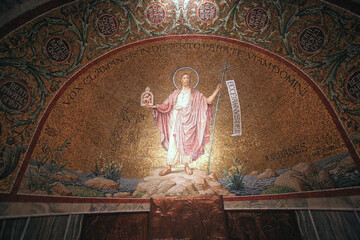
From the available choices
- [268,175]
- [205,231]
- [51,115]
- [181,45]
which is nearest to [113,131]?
[51,115]

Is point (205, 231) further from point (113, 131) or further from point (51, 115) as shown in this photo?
point (51, 115)

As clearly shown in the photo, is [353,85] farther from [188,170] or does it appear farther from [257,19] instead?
[188,170]

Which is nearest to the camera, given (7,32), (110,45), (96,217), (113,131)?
(7,32)

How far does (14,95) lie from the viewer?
4.73 m

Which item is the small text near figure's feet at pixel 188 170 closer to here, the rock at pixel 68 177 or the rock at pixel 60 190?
the rock at pixel 68 177

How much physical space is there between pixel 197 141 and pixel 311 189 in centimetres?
335

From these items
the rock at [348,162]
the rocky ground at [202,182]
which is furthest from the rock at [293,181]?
the rock at [348,162]

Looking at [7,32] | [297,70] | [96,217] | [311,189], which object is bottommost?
[96,217]

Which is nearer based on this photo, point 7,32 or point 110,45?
point 7,32

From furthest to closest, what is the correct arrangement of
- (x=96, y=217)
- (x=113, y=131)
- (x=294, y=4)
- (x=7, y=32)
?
(x=113, y=131) → (x=96, y=217) → (x=294, y=4) → (x=7, y=32)

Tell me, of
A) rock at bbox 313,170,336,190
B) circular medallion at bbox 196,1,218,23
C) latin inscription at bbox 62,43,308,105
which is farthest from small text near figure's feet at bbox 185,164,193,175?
circular medallion at bbox 196,1,218,23

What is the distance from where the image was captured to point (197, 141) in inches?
278

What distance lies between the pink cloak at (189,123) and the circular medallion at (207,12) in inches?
87.6

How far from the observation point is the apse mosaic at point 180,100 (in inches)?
191
